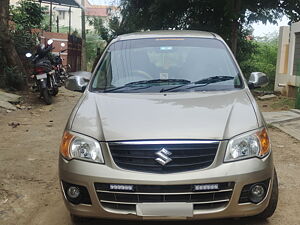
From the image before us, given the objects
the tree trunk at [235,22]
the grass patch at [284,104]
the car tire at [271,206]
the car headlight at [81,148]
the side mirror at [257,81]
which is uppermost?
the tree trunk at [235,22]

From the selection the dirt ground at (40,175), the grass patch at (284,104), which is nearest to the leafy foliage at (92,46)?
the grass patch at (284,104)

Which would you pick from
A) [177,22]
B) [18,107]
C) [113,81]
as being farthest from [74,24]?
[113,81]

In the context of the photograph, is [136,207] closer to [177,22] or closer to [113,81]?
[113,81]

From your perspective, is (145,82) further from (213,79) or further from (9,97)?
(9,97)

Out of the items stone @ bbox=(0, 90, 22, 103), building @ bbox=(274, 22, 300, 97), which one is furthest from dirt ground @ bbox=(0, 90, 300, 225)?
building @ bbox=(274, 22, 300, 97)

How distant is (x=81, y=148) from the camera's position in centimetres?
336

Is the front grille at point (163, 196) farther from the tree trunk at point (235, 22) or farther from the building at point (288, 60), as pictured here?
the tree trunk at point (235, 22)

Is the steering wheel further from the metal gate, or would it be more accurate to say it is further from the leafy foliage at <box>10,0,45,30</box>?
the metal gate

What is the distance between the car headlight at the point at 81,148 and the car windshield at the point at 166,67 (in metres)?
0.93

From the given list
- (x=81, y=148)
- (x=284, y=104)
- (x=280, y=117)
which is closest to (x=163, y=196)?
(x=81, y=148)

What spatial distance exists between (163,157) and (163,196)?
0.93 ft

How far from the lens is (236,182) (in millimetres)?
3164

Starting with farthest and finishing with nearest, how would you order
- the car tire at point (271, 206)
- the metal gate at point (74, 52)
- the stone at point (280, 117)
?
the metal gate at point (74, 52) → the stone at point (280, 117) → the car tire at point (271, 206)

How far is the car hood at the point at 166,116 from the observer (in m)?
3.22
